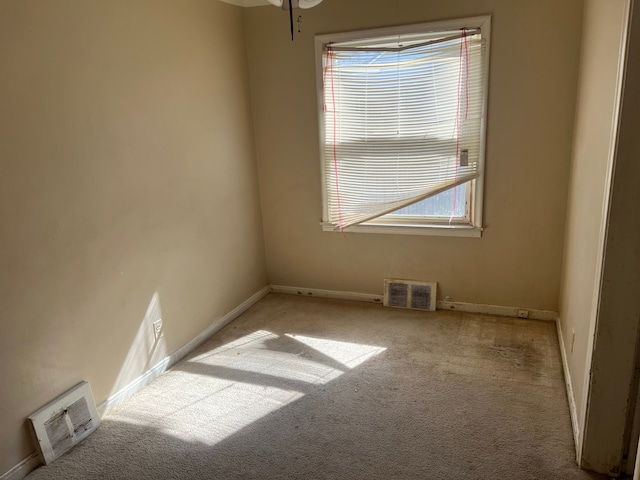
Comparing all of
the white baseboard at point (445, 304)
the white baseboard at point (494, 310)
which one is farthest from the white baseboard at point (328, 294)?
the white baseboard at point (494, 310)

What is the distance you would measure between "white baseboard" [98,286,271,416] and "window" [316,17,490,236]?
108 cm

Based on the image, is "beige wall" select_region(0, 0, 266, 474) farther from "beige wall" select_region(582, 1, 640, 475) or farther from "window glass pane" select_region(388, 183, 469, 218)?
"beige wall" select_region(582, 1, 640, 475)

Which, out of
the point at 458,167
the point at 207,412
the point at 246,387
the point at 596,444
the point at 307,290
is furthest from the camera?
the point at 307,290

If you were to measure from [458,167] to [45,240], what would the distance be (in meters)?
2.56

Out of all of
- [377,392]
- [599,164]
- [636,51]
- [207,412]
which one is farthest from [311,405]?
[636,51]

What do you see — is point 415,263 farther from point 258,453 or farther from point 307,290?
point 258,453

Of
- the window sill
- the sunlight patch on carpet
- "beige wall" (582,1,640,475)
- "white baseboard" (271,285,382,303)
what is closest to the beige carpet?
the sunlight patch on carpet

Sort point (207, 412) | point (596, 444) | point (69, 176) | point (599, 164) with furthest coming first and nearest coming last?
point (207, 412)
point (69, 176)
point (599, 164)
point (596, 444)

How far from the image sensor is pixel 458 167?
3.11 m

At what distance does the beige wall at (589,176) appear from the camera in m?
1.69

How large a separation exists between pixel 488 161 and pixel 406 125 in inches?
24.9

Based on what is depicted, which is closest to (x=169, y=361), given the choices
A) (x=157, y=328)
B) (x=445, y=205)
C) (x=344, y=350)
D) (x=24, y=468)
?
(x=157, y=328)

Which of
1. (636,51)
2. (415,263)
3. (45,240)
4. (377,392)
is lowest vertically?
(377,392)

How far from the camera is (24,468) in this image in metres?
1.90
